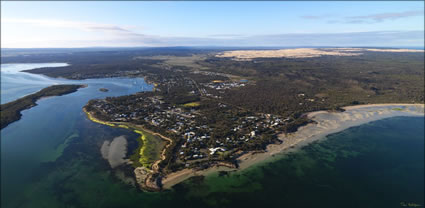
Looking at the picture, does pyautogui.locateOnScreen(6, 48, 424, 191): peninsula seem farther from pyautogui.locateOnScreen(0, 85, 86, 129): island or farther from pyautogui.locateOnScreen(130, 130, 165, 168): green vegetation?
pyautogui.locateOnScreen(0, 85, 86, 129): island

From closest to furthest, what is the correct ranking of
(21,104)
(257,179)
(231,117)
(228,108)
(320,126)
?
(257,179) → (320,126) → (231,117) → (228,108) → (21,104)

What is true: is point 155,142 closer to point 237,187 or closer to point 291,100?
point 237,187

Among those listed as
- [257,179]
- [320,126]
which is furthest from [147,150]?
[320,126]

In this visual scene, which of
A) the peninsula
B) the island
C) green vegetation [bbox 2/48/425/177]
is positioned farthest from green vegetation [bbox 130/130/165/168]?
the island

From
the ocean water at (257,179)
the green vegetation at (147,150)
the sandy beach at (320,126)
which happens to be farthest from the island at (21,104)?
the sandy beach at (320,126)

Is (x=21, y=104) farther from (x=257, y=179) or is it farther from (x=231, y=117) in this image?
(x=257, y=179)

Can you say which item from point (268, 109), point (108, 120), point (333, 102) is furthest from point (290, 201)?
point (333, 102)

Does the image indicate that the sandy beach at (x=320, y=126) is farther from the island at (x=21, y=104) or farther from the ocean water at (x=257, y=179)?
the island at (x=21, y=104)
